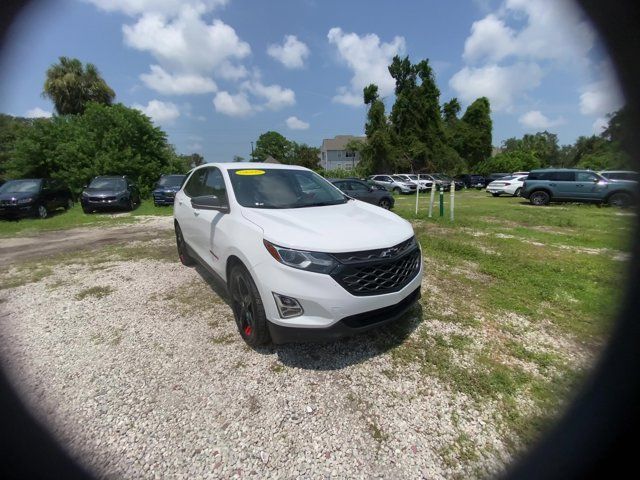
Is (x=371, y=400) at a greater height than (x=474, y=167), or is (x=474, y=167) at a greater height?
(x=474, y=167)

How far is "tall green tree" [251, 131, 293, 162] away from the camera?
263 feet

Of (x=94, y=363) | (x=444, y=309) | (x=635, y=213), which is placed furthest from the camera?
(x=444, y=309)

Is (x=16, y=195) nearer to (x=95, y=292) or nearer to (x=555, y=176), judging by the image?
(x=95, y=292)

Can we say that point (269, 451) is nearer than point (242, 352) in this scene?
Yes

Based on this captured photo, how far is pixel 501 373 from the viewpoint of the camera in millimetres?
2518

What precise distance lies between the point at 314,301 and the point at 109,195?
1427 centimetres

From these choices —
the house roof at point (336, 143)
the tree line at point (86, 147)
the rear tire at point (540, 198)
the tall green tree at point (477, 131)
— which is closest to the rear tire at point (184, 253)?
the tree line at point (86, 147)

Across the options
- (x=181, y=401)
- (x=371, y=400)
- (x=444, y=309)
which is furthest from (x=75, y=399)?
(x=444, y=309)

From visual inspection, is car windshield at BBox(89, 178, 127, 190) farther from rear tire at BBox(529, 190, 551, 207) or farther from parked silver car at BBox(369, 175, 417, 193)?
rear tire at BBox(529, 190, 551, 207)

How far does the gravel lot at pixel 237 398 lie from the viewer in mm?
1816

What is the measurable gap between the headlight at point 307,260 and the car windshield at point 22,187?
1493 centimetres

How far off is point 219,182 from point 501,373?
11.7ft

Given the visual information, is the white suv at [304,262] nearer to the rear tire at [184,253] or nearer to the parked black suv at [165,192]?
the rear tire at [184,253]

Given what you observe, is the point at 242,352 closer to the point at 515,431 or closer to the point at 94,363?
the point at 94,363
